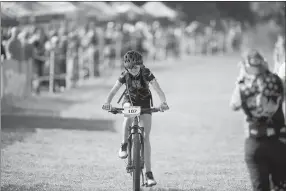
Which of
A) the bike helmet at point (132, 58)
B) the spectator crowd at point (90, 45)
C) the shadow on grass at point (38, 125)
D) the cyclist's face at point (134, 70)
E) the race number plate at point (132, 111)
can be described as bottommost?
the race number plate at point (132, 111)

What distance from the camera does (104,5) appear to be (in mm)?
34438

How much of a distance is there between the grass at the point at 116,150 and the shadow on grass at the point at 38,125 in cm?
2

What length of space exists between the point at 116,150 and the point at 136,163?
Answer: 17.5 feet

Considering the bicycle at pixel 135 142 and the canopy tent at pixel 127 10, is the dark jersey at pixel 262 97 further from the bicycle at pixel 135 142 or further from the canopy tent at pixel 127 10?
the canopy tent at pixel 127 10

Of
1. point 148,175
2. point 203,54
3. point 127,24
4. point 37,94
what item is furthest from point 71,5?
point 203,54

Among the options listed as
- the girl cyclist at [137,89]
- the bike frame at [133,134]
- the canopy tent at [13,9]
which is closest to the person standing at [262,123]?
the girl cyclist at [137,89]

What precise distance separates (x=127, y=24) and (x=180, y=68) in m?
7.20

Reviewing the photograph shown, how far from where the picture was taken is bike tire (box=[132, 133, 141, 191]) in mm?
8930

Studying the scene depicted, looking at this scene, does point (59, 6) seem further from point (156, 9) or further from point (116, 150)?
point (116, 150)

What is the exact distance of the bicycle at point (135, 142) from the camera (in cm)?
893

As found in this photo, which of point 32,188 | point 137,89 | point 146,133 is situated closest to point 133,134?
point 146,133

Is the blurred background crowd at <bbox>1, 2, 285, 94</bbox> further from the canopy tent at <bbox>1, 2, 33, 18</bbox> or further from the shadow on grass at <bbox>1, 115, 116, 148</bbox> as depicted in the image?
the shadow on grass at <bbox>1, 115, 116, 148</bbox>

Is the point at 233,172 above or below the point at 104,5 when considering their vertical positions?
below

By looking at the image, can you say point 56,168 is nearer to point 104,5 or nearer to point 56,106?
point 56,106
